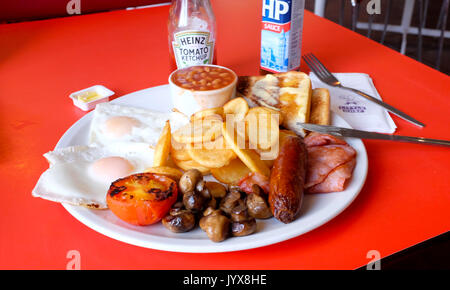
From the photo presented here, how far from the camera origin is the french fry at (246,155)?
1274mm

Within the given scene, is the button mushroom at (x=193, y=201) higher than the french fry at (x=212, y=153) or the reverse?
the reverse

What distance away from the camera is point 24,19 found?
9.68 ft

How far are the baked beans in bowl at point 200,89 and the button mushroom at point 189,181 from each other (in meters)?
0.48

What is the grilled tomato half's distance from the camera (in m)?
1.10

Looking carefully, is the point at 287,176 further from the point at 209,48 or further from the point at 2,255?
the point at 209,48

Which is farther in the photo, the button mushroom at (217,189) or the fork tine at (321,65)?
the fork tine at (321,65)

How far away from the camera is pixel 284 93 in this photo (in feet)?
5.66

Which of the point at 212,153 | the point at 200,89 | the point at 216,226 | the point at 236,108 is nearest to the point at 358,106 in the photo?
the point at 236,108

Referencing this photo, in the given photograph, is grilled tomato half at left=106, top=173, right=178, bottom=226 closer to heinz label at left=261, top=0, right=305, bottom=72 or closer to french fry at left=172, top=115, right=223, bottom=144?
french fry at left=172, top=115, right=223, bottom=144

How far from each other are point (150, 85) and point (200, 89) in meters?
0.57

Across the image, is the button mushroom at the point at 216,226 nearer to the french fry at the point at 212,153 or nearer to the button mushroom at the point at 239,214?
the button mushroom at the point at 239,214

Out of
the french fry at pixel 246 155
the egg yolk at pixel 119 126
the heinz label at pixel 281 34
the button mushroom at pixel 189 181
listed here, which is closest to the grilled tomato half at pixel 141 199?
the button mushroom at pixel 189 181
